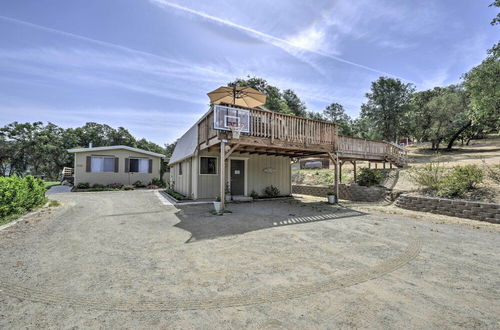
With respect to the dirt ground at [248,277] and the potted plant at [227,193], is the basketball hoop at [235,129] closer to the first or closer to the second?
the dirt ground at [248,277]

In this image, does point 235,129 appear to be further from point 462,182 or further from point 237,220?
point 462,182

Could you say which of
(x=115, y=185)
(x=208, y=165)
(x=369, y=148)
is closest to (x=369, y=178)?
(x=369, y=148)

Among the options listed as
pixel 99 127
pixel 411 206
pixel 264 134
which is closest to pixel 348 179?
pixel 411 206

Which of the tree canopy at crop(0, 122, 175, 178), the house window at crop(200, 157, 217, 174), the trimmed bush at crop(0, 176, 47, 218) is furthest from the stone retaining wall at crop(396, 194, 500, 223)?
the tree canopy at crop(0, 122, 175, 178)

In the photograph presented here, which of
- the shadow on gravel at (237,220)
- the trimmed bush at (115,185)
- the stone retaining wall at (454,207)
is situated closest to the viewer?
the shadow on gravel at (237,220)

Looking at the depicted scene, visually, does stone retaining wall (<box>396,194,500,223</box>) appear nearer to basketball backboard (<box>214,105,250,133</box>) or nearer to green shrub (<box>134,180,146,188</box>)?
basketball backboard (<box>214,105,250,133</box>)

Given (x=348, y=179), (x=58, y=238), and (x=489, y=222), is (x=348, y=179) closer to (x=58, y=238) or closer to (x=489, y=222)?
(x=489, y=222)

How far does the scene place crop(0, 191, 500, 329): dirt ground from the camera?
7.32ft

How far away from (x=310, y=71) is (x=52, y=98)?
16.5m

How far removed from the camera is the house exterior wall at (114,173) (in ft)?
55.2

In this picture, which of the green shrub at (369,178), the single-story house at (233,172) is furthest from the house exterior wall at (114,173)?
the green shrub at (369,178)

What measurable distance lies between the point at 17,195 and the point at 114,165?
39.5 ft

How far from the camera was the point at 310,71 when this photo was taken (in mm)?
13914

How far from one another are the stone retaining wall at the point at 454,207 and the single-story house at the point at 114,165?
18132 mm
